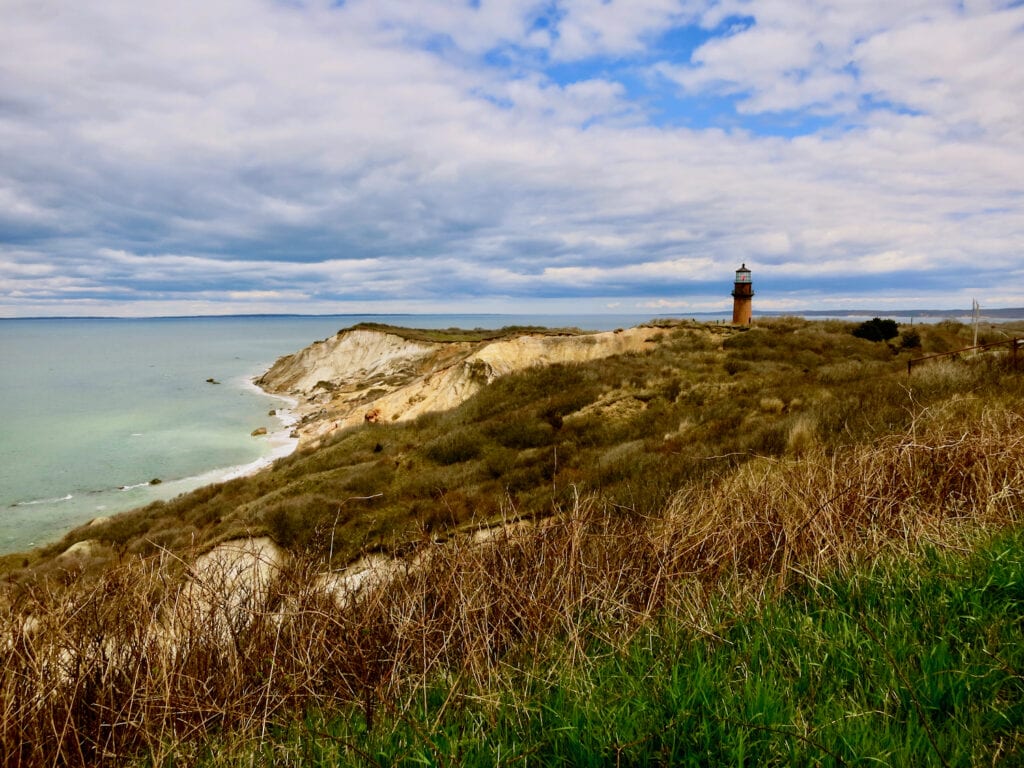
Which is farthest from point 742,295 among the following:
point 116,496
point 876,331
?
point 116,496

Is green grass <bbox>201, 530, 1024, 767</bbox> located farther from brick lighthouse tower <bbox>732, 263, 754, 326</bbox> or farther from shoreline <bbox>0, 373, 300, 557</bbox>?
brick lighthouse tower <bbox>732, 263, 754, 326</bbox>

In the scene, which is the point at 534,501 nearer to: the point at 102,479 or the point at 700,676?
the point at 700,676

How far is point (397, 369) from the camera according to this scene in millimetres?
51344

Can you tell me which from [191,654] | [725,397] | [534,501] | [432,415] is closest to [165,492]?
[432,415]

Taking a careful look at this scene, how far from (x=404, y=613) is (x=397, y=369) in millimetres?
48502

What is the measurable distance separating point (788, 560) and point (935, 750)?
6.15ft

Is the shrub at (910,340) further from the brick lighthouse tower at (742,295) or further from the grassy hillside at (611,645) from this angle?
the grassy hillside at (611,645)

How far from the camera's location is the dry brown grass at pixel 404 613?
322 cm

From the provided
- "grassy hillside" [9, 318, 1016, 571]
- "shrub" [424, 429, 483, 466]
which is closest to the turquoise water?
"grassy hillside" [9, 318, 1016, 571]

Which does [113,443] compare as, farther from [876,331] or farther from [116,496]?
[876,331]

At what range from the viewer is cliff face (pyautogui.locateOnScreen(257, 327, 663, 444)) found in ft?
95.1

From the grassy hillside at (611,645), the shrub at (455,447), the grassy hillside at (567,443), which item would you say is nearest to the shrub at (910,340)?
the grassy hillside at (567,443)

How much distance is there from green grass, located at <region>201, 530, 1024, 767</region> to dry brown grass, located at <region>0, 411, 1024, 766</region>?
0.19 meters

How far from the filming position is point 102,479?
93.4 ft
